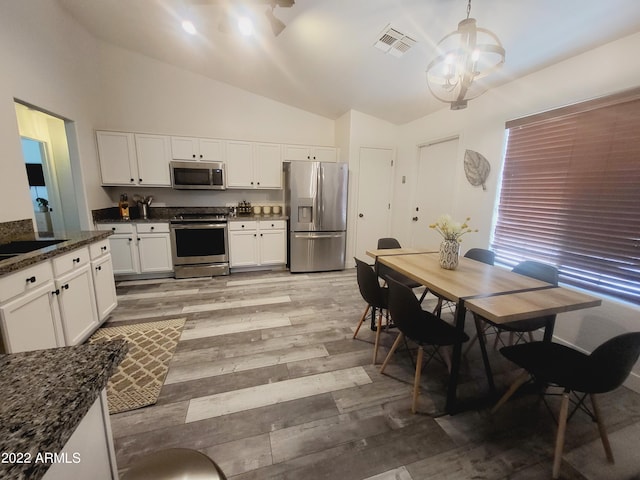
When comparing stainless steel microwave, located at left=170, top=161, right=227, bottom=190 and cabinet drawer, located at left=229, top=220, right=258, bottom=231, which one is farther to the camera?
cabinet drawer, located at left=229, top=220, right=258, bottom=231

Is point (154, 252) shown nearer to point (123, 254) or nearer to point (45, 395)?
point (123, 254)

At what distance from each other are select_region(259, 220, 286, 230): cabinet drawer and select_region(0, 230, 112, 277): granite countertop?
204 cm

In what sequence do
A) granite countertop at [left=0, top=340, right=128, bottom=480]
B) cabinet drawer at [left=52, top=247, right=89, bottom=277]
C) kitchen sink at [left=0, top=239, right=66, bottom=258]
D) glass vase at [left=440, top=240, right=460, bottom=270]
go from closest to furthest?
granite countertop at [left=0, top=340, right=128, bottom=480]
cabinet drawer at [left=52, top=247, right=89, bottom=277]
kitchen sink at [left=0, top=239, right=66, bottom=258]
glass vase at [left=440, top=240, right=460, bottom=270]

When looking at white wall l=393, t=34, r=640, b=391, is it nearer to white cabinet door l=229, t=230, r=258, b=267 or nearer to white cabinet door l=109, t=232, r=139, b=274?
white cabinet door l=229, t=230, r=258, b=267

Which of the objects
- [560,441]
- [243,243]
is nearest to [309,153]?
[243,243]

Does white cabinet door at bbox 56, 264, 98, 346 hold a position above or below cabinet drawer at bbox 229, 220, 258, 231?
below

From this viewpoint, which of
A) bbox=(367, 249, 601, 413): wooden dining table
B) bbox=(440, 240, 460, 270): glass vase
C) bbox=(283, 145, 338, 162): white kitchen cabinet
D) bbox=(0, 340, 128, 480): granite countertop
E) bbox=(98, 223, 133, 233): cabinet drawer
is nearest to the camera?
bbox=(0, 340, 128, 480): granite countertop

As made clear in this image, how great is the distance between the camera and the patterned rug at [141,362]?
5.98 feet

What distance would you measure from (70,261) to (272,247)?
260cm

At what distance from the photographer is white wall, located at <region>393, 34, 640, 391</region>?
6.76 ft

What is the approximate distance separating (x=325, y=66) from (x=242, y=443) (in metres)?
3.75

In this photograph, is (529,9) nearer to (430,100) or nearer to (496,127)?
(496,127)

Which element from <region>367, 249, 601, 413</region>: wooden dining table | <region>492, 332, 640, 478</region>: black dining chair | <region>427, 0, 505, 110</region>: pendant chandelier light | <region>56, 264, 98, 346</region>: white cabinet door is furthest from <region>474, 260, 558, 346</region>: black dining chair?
<region>56, 264, 98, 346</region>: white cabinet door

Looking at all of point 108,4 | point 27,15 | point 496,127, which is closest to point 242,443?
point 496,127
